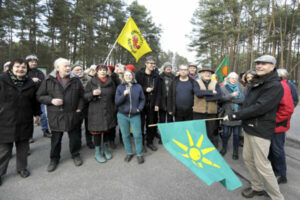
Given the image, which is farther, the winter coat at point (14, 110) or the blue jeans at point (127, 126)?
the blue jeans at point (127, 126)

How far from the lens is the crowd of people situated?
221 centimetres

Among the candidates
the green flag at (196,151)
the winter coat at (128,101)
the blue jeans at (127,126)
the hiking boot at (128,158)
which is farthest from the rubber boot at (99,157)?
the green flag at (196,151)

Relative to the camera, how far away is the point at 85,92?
3.33m

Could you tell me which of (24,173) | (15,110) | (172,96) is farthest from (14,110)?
(172,96)

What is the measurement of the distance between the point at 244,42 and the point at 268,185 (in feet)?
87.0

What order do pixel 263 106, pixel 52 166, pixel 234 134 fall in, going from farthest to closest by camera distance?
1. pixel 234 134
2. pixel 52 166
3. pixel 263 106

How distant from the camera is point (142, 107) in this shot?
3.47 meters

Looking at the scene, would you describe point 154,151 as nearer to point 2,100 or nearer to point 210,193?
point 210,193

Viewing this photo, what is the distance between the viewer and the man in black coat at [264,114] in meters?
2.11

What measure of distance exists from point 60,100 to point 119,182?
168cm

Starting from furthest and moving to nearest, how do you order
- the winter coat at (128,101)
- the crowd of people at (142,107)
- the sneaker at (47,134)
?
the sneaker at (47,134) → the winter coat at (128,101) → the crowd of people at (142,107)

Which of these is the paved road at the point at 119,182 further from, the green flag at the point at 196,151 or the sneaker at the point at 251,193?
the green flag at the point at 196,151

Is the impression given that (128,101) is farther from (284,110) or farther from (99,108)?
(284,110)

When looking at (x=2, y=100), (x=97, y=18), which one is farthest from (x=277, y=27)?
(x=2, y=100)
